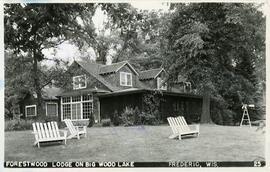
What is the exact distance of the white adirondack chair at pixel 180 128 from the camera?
22.6 ft

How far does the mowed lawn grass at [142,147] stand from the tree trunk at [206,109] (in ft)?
2.37

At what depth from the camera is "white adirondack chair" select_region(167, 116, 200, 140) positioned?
6875mm

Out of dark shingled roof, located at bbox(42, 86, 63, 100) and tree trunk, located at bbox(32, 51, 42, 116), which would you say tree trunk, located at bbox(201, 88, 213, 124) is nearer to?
dark shingled roof, located at bbox(42, 86, 63, 100)

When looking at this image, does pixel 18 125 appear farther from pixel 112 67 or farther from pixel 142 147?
pixel 142 147

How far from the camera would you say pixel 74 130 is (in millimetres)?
6895

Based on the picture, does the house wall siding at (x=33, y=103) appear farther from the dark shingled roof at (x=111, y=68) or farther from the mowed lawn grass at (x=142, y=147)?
the dark shingled roof at (x=111, y=68)

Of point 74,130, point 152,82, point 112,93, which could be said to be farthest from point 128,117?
point 74,130

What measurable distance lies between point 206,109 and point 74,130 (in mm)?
2487

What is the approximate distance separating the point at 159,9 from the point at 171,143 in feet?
6.99

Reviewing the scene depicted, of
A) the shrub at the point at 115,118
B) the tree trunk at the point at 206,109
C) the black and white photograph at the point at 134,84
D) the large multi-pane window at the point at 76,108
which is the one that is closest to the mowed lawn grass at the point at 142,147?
the black and white photograph at the point at 134,84

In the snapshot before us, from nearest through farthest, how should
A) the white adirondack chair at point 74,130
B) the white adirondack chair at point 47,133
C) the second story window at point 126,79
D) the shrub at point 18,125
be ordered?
the shrub at point 18,125
the white adirondack chair at point 47,133
the white adirondack chair at point 74,130
the second story window at point 126,79

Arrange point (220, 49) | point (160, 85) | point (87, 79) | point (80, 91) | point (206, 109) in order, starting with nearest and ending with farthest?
point (160, 85)
point (87, 79)
point (80, 91)
point (206, 109)
point (220, 49)

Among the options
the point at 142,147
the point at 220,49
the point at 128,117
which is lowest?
the point at 142,147

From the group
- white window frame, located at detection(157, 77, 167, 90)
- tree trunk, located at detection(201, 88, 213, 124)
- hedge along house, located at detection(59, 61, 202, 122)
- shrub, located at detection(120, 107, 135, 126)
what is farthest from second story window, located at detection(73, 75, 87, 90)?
tree trunk, located at detection(201, 88, 213, 124)
